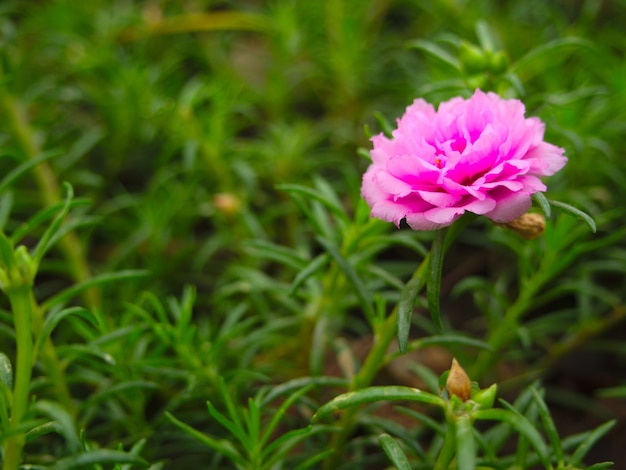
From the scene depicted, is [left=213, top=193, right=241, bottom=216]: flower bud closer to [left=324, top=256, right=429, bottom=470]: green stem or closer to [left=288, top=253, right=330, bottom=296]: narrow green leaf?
[left=288, top=253, right=330, bottom=296]: narrow green leaf

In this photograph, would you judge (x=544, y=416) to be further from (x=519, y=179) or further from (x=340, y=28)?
(x=340, y=28)

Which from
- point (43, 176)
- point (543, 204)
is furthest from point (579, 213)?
point (43, 176)

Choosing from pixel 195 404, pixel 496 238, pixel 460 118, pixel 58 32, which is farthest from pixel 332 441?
pixel 58 32

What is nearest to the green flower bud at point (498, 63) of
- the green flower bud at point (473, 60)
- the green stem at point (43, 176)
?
the green flower bud at point (473, 60)

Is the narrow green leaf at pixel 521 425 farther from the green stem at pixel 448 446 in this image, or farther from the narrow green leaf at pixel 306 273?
the narrow green leaf at pixel 306 273

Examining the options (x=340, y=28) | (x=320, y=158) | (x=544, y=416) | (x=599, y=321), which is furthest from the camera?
(x=340, y=28)
